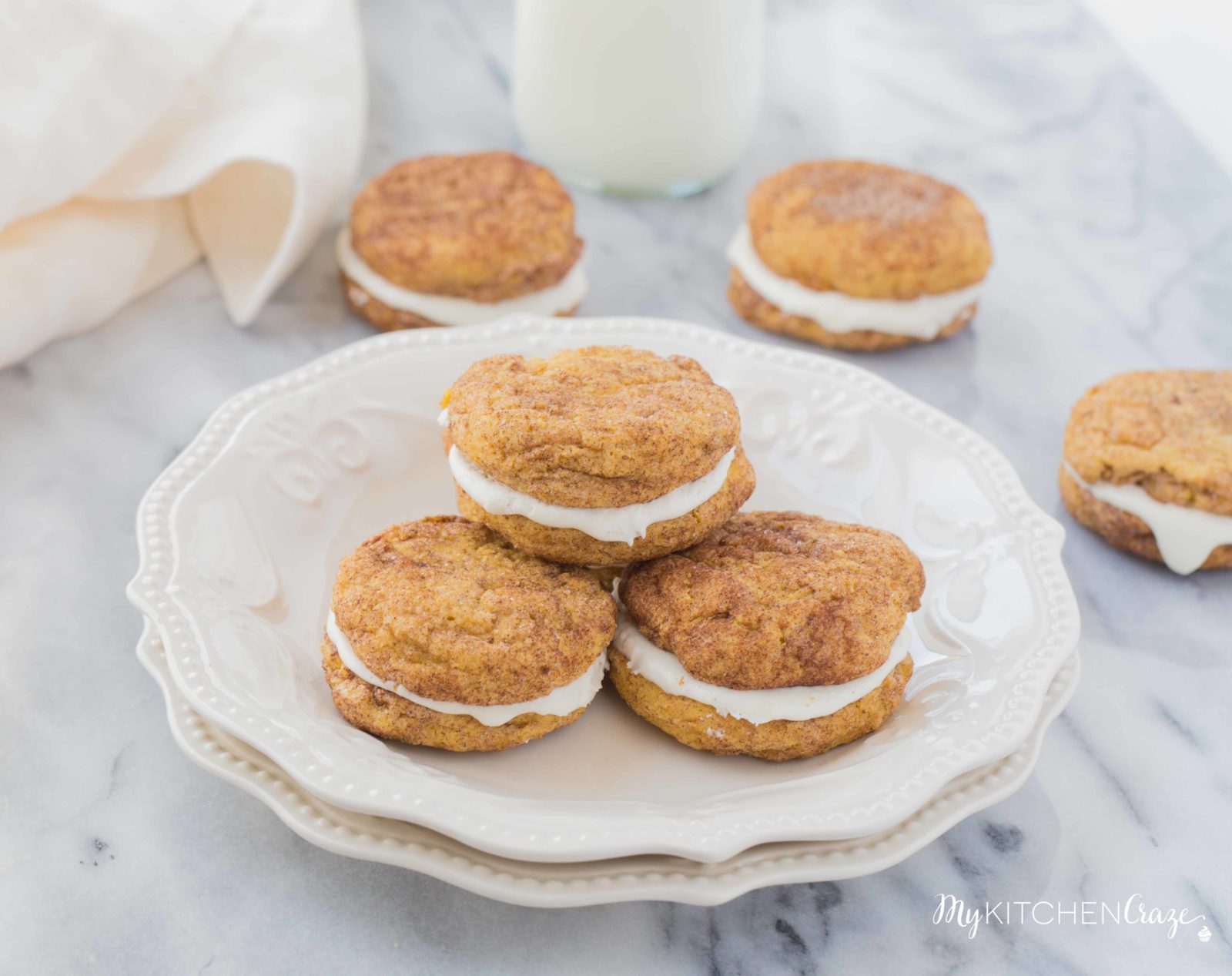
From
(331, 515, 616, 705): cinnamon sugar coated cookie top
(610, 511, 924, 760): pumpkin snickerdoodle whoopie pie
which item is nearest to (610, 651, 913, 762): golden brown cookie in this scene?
(610, 511, 924, 760): pumpkin snickerdoodle whoopie pie

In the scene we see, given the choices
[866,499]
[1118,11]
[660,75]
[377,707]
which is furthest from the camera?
[1118,11]

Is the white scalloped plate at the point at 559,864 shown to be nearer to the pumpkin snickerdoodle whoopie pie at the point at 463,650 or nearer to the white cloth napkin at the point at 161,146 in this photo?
the pumpkin snickerdoodle whoopie pie at the point at 463,650

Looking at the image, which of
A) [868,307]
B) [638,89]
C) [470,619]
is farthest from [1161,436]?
[638,89]

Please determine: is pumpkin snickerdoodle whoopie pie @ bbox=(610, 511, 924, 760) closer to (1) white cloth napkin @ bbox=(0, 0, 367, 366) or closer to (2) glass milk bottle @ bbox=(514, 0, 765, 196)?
(1) white cloth napkin @ bbox=(0, 0, 367, 366)

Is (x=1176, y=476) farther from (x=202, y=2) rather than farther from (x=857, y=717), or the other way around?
(x=202, y=2)

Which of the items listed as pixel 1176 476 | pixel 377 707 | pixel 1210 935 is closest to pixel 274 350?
pixel 377 707

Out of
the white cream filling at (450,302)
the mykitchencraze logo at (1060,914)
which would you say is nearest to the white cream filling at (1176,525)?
the mykitchencraze logo at (1060,914)
